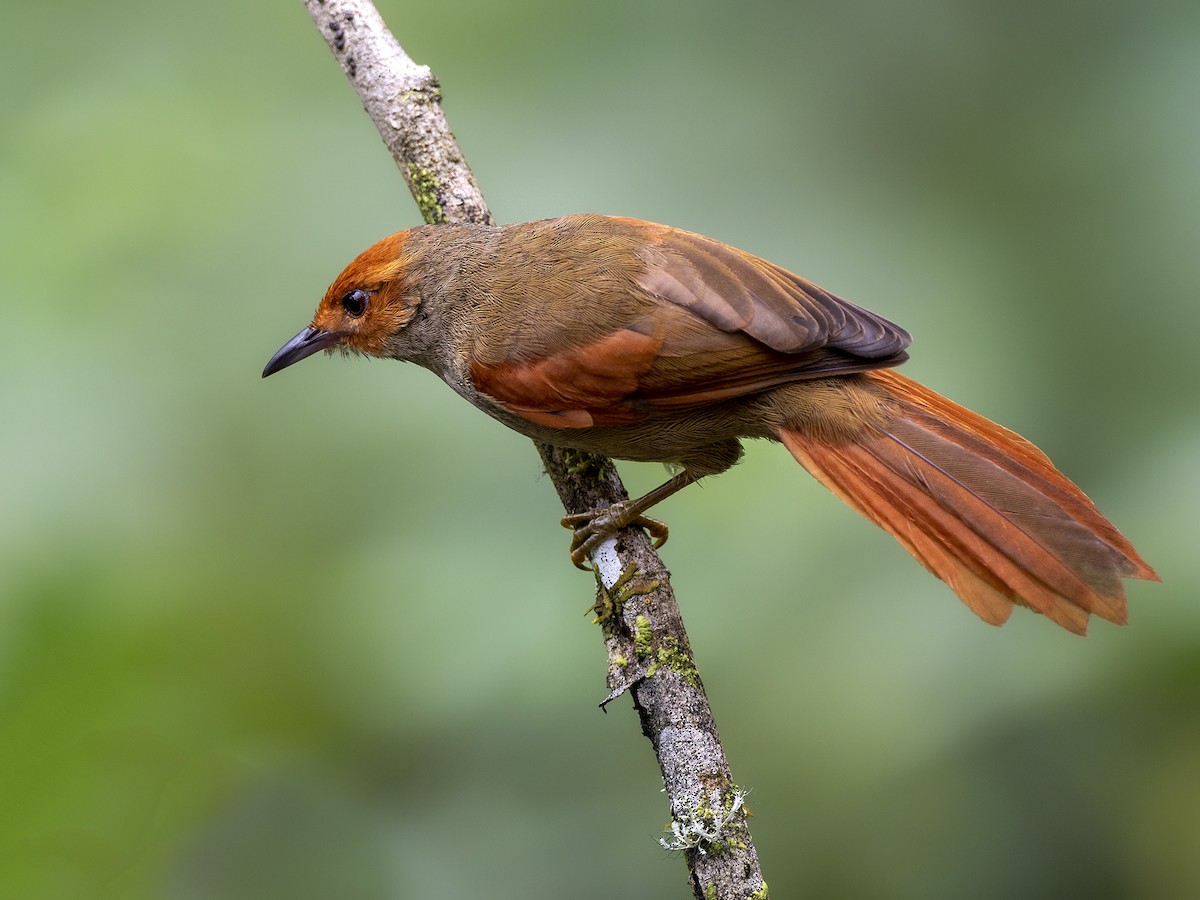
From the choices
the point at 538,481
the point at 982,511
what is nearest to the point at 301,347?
the point at 538,481

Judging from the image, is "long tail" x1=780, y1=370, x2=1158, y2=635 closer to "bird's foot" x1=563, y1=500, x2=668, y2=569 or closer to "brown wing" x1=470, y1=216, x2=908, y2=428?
"brown wing" x1=470, y1=216, x2=908, y2=428

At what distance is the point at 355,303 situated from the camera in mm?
3490

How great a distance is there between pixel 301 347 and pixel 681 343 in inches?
48.4

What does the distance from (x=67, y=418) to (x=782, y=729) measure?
8.68 feet

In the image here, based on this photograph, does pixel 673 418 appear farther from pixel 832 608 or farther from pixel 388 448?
pixel 388 448

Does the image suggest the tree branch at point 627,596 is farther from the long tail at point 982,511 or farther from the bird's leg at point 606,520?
the long tail at point 982,511

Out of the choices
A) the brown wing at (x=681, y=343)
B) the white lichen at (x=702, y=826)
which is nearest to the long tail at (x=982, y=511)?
the brown wing at (x=681, y=343)

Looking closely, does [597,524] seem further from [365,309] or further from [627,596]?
[365,309]

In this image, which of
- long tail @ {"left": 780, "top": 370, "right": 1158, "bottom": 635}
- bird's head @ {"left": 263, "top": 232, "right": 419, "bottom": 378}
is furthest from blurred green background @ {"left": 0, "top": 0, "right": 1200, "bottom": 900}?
long tail @ {"left": 780, "top": 370, "right": 1158, "bottom": 635}

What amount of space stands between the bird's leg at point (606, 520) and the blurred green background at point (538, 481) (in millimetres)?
490

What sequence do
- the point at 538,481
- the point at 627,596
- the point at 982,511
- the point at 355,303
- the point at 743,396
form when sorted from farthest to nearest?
the point at 538,481, the point at 355,303, the point at 743,396, the point at 627,596, the point at 982,511

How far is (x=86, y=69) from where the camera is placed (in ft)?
15.9

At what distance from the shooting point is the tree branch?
2.58 meters

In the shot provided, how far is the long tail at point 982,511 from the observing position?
2645 millimetres
